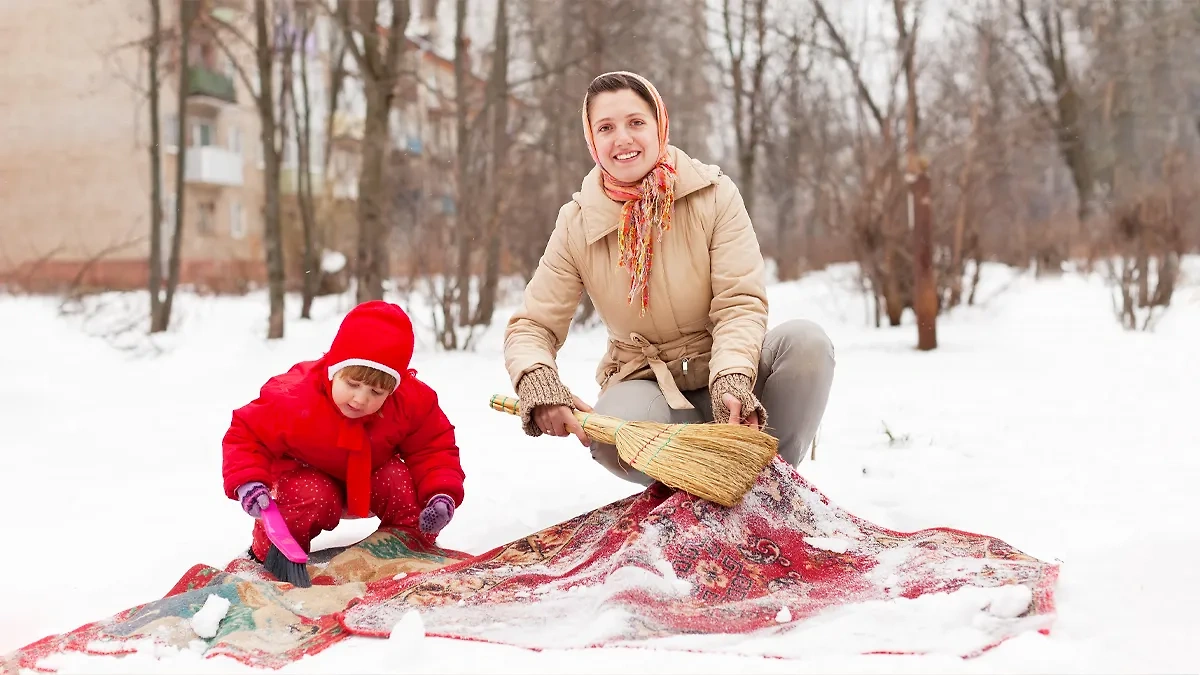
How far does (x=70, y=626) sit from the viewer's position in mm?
2266

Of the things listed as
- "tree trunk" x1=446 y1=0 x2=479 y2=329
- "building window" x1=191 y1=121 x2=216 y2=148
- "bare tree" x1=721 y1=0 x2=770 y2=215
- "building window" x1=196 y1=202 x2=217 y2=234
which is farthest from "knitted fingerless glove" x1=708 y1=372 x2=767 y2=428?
"building window" x1=191 y1=121 x2=216 y2=148

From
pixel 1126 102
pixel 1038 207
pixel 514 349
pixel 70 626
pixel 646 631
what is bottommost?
pixel 70 626

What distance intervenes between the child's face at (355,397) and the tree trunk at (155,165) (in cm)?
763

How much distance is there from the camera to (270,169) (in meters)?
10.1

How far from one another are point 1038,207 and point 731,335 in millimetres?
21605

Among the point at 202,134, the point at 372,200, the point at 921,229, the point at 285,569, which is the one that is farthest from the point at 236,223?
the point at 285,569

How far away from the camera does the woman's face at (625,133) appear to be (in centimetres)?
258

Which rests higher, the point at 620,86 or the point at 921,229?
the point at 620,86

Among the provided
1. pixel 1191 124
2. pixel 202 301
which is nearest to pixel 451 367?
pixel 202 301

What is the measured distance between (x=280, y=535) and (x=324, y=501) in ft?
0.72

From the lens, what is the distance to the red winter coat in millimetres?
2533

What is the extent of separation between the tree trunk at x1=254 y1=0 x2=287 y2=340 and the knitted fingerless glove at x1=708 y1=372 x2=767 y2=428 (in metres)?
7.78

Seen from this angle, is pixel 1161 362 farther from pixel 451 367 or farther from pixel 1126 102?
pixel 1126 102

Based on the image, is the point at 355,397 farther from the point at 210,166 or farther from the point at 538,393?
the point at 210,166
